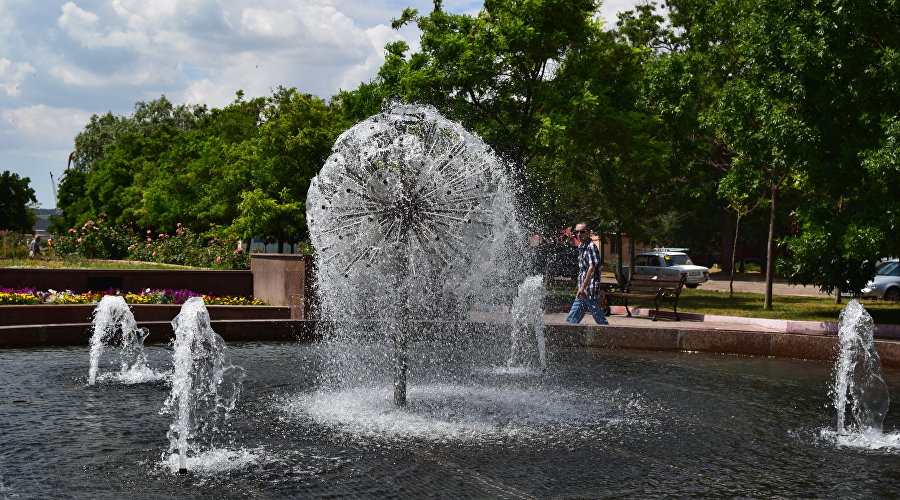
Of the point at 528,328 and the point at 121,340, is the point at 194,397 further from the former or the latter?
the point at 528,328

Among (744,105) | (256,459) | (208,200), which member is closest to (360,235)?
(256,459)

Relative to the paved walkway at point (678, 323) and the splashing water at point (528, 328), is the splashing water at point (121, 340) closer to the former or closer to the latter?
the splashing water at point (528, 328)

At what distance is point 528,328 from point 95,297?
7773mm

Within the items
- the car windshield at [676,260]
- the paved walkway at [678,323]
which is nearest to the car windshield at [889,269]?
the car windshield at [676,260]

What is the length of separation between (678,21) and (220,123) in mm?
24809

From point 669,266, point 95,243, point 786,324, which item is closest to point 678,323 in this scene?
point 786,324

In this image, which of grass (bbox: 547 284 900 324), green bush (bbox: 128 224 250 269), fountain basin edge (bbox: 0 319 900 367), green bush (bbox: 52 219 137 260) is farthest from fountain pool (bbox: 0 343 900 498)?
green bush (bbox: 52 219 137 260)

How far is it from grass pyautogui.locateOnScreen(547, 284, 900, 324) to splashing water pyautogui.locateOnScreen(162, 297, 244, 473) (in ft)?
44.5

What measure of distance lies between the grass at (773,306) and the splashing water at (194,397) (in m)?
13.6

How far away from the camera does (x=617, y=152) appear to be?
28.2 meters

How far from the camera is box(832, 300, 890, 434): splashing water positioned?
856 centimetres

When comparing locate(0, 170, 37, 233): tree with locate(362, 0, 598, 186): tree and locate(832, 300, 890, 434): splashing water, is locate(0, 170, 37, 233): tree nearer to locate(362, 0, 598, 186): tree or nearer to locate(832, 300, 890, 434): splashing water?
locate(362, 0, 598, 186): tree

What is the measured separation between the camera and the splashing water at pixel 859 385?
856 cm

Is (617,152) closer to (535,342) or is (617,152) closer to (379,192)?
(535,342)
